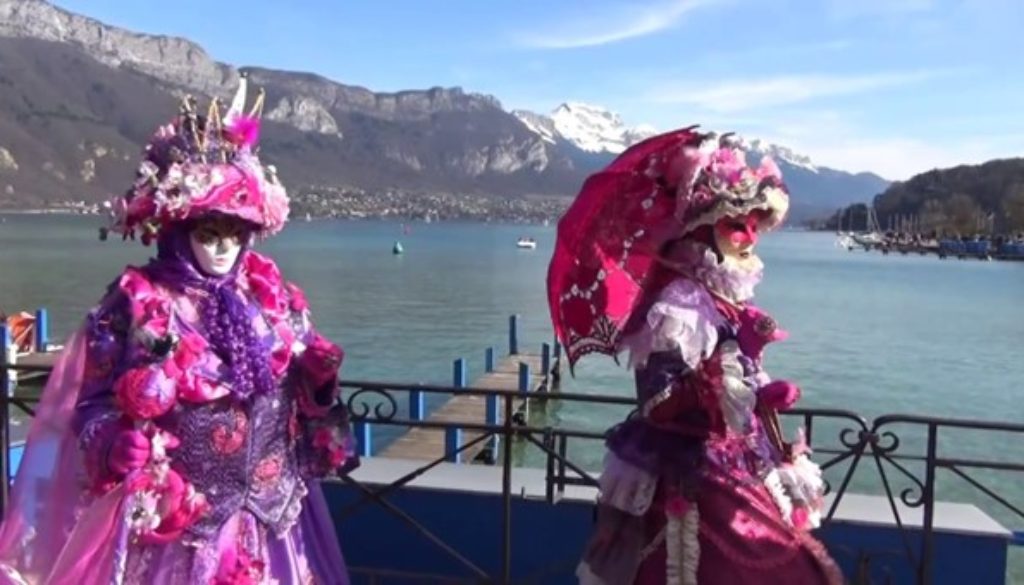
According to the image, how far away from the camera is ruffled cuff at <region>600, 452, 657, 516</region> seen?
2951mm

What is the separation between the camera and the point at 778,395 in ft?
9.40

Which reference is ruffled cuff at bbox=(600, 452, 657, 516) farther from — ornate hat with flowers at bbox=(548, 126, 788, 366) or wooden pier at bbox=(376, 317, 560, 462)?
wooden pier at bbox=(376, 317, 560, 462)

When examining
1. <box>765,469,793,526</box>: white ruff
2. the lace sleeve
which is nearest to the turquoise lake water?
<box>765,469,793,526</box>: white ruff

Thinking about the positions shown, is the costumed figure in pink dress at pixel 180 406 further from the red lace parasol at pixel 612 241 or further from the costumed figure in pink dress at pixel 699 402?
the costumed figure in pink dress at pixel 699 402

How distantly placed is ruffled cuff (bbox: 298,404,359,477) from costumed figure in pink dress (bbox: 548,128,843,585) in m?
0.87

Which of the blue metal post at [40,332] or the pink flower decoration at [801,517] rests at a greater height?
the pink flower decoration at [801,517]

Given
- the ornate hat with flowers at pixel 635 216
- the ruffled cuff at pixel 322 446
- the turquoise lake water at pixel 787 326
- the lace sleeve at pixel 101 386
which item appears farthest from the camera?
the turquoise lake water at pixel 787 326

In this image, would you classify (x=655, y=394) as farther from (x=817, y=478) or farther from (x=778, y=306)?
(x=778, y=306)

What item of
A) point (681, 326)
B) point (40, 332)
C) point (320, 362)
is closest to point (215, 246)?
point (320, 362)

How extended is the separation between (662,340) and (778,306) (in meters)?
41.8

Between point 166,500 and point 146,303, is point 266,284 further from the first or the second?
point 166,500

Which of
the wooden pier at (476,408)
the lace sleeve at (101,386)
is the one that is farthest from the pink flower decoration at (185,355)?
the wooden pier at (476,408)

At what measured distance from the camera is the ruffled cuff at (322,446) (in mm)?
3311

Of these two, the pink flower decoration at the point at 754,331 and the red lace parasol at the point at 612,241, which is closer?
the pink flower decoration at the point at 754,331
